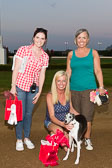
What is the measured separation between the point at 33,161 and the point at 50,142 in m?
0.45

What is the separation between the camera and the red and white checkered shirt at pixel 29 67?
15.9ft

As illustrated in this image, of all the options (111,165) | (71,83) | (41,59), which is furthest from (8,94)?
(111,165)

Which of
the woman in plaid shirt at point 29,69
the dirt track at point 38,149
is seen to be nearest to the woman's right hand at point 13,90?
the woman in plaid shirt at point 29,69

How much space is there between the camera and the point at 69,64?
529cm

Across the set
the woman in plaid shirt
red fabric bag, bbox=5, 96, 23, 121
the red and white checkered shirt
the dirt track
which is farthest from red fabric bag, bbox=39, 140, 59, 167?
the red and white checkered shirt

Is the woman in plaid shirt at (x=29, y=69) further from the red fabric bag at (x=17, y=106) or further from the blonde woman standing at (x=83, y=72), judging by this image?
the blonde woman standing at (x=83, y=72)

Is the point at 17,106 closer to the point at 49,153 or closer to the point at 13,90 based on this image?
the point at 13,90

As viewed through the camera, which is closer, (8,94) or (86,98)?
(8,94)

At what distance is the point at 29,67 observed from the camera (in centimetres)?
489

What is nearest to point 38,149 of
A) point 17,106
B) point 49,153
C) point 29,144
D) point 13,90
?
point 29,144

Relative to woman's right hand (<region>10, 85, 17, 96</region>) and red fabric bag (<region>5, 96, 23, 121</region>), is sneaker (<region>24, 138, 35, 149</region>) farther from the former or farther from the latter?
woman's right hand (<region>10, 85, 17, 96</region>)

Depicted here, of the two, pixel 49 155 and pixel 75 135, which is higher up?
pixel 75 135

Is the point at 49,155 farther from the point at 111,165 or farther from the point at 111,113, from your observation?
the point at 111,113

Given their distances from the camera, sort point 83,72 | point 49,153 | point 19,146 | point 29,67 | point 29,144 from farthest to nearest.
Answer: point 29,144
point 19,146
point 83,72
point 29,67
point 49,153
